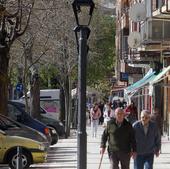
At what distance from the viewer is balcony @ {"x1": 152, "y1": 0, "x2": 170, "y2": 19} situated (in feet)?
95.8

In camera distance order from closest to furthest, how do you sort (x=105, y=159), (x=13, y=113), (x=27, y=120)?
(x=105, y=159), (x=27, y=120), (x=13, y=113)

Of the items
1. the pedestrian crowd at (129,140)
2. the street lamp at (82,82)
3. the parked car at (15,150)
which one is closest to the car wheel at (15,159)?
the parked car at (15,150)

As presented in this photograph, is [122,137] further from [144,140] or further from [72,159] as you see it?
[72,159]

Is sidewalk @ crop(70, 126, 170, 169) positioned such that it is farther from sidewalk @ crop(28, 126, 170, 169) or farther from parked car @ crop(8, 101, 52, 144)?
parked car @ crop(8, 101, 52, 144)

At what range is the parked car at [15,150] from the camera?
17922 mm

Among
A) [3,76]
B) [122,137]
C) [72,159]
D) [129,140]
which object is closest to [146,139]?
[129,140]

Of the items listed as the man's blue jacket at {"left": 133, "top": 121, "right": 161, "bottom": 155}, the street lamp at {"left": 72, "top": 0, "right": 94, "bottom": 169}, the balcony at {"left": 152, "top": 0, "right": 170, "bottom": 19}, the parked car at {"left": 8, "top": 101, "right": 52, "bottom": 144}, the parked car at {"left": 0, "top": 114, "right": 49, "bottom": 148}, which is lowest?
the parked car at {"left": 8, "top": 101, "right": 52, "bottom": 144}

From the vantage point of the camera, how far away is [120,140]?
44.4 ft

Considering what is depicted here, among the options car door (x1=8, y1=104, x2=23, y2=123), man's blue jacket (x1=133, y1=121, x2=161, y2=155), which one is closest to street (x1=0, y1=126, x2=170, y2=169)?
car door (x1=8, y1=104, x2=23, y2=123)

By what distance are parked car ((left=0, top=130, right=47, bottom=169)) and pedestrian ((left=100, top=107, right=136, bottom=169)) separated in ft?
15.4

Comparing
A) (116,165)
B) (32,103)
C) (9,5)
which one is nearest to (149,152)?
(116,165)

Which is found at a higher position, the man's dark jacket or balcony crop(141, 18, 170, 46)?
balcony crop(141, 18, 170, 46)

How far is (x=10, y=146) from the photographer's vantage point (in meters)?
18.0

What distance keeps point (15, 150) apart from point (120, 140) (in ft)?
16.9
